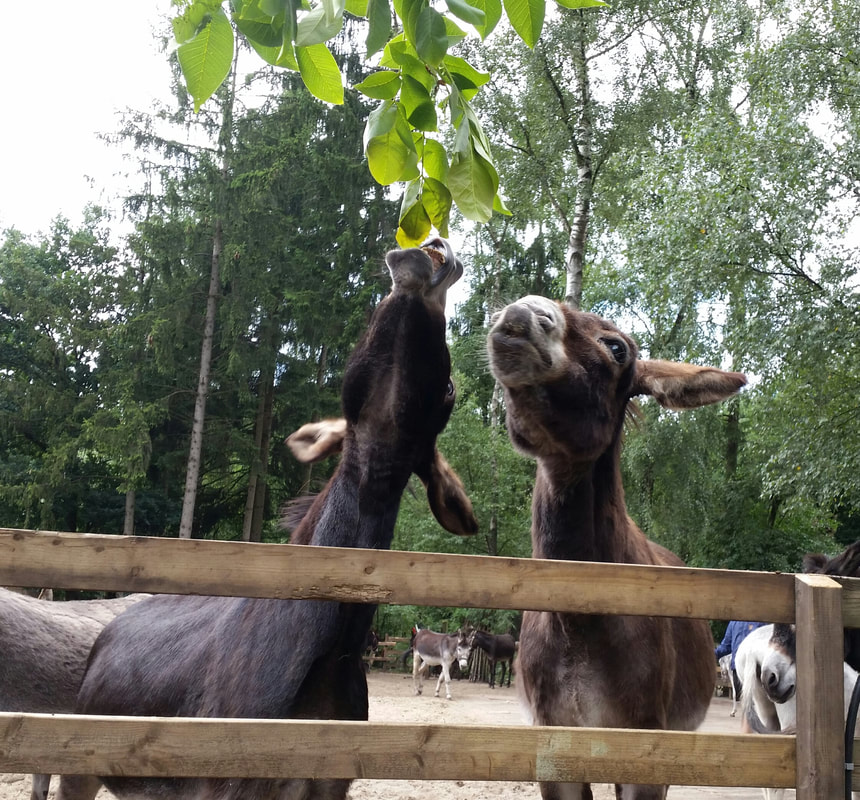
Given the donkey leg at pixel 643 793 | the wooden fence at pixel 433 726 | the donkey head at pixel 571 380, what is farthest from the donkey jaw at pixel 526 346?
the donkey leg at pixel 643 793

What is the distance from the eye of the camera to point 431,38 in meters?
1.63

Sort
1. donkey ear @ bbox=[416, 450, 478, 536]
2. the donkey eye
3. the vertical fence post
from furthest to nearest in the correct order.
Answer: the donkey eye → donkey ear @ bbox=[416, 450, 478, 536] → the vertical fence post

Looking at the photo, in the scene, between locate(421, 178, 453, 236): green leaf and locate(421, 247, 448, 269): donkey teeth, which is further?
locate(421, 247, 448, 269): donkey teeth

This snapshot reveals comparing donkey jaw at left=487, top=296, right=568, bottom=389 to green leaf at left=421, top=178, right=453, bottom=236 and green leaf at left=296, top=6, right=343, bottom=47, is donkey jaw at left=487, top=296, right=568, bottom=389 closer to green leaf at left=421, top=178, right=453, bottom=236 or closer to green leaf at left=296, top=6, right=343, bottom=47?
green leaf at left=421, top=178, right=453, bottom=236

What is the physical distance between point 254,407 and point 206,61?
22.0 metres

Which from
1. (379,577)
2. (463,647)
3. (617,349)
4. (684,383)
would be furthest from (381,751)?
(463,647)

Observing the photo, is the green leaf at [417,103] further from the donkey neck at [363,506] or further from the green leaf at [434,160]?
the donkey neck at [363,506]

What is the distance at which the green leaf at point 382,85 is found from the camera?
73.3 inches

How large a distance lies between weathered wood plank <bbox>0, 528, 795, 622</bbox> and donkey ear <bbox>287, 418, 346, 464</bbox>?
1210 millimetres

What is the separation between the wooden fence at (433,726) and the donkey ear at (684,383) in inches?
60.1

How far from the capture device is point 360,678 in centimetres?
279

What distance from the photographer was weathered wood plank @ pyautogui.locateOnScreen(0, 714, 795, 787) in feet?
5.82

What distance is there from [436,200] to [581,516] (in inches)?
66.7

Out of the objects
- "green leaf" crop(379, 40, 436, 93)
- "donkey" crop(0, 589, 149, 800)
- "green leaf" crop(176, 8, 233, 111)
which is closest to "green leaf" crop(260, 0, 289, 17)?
"green leaf" crop(176, 8, 233, 111)
